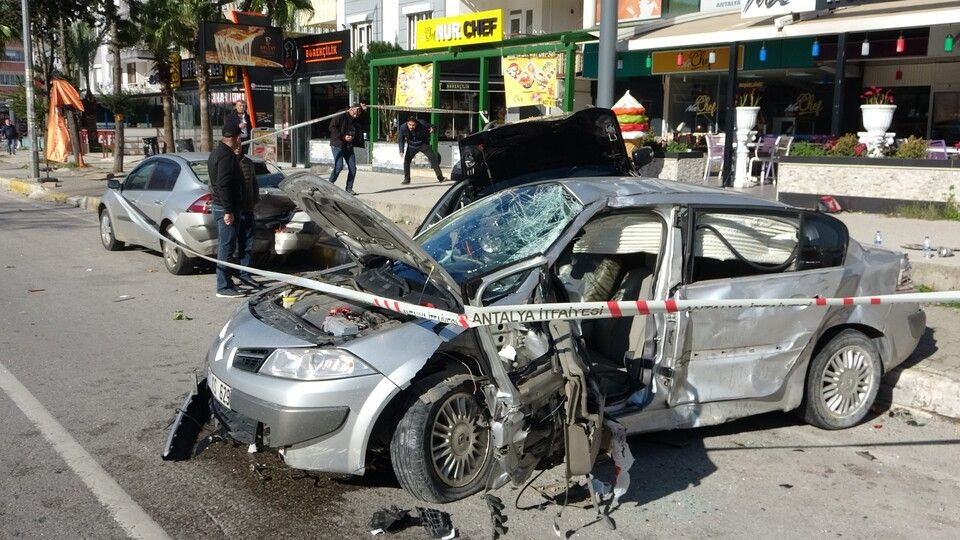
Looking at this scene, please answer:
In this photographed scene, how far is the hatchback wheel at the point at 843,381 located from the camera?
18.0ft

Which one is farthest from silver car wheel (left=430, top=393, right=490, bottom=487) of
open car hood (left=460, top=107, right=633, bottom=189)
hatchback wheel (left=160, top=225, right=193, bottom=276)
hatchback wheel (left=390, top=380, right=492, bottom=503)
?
hatchback wheel (left=160, top=225, right=193, bottom=276)

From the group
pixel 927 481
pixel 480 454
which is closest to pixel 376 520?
Answer: pixel 480 454

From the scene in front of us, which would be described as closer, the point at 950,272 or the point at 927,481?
the point at 927,481

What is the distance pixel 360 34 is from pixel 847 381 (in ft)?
81.7

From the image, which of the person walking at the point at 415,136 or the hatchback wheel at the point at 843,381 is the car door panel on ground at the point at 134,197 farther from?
the hatchback wheel at the point at 843,381

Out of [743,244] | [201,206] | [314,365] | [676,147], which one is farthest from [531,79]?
[314,365]

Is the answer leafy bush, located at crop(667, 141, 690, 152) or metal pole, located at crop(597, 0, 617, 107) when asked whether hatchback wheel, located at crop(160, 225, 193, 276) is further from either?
leafy bush, located at crop(667, 141, 690, 152)

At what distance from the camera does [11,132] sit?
38312mm

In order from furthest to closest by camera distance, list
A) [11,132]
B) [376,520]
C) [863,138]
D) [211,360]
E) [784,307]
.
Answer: [11,132]
[863,138]
[784,307]
[211,360]
[376,520]

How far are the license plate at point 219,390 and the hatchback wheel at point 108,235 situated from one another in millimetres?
8457

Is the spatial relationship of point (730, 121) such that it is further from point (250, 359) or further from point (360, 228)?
point (250, 359)

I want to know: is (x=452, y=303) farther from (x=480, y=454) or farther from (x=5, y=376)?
(x=5, y=376)

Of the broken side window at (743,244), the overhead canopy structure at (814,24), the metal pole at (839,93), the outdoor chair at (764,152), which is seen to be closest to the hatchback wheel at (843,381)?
the broken side window at (743,244)

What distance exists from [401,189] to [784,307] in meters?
13.5
